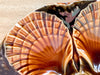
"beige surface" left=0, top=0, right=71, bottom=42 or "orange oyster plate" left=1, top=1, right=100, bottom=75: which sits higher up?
"beige surface" left=0, top=0, right=71, bottom=42

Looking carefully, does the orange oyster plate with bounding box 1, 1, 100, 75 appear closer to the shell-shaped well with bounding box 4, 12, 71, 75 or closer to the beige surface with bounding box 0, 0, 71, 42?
the shell-shaped well with bounding box 4, 12, 71, 75

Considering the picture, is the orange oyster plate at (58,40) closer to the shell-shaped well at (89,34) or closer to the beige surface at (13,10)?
the shell-shaped well at (89,34)

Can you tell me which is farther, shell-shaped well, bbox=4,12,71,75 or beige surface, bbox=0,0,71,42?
beige surface, bbox=0,0,71,42

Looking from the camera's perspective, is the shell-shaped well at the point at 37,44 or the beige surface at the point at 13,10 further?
the beige surface at the point at 13,10

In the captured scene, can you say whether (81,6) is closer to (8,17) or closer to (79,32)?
(79,32)

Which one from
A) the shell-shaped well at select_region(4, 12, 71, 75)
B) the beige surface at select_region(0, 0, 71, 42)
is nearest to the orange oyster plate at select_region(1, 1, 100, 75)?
the shell-shaped well at select_region(4, 12, 71, 75)

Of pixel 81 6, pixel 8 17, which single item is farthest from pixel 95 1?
pixel 8 17

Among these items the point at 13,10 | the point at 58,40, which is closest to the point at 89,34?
the point at 58,40

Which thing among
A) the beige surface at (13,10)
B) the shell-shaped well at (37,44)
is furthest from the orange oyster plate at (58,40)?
the beige surface at (13,10)
